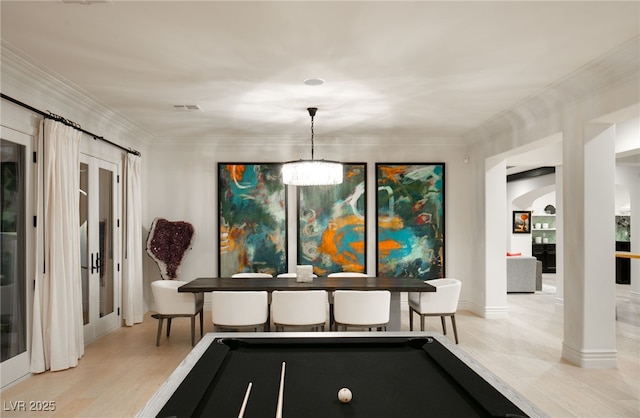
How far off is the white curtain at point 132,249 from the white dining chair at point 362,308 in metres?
3.35

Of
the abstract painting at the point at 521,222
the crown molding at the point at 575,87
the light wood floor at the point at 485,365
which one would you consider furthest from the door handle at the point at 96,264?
the abstract painting at the point at 521,222

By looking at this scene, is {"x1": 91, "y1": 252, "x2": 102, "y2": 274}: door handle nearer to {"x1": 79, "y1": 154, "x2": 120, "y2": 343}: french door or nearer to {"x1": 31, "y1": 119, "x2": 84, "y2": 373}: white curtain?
{"x1": 79, "y1": 154, "x2": 120, "y2": 343}: french door

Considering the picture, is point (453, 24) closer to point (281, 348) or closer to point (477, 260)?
point (281, 348)

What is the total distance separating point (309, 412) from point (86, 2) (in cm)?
280

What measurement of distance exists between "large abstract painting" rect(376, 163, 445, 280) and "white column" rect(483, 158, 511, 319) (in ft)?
2.75

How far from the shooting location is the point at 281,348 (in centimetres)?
247

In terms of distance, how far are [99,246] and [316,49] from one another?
3.95 metres

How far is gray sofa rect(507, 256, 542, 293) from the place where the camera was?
945 centimetres

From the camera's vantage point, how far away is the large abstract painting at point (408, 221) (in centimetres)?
765

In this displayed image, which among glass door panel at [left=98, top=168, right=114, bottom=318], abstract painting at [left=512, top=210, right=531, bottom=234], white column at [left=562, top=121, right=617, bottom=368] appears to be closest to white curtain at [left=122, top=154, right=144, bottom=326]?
glass door panel at [left=98, top=168, right=114, bottom=318]

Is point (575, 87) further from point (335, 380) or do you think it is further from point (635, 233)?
point (635, 233)

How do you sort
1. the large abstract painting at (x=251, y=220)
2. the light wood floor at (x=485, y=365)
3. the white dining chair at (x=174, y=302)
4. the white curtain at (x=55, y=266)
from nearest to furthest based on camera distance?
the light wood floor at (x=485, y=365)
the white curtain at (x=55, y=266)
the white dining chair at (x=174, y=302)
the large abstract painting at (x=251, y=220)

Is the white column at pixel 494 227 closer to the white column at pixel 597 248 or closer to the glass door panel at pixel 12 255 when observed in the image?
the white column at pixel 597 248

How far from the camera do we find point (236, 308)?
482 cm
